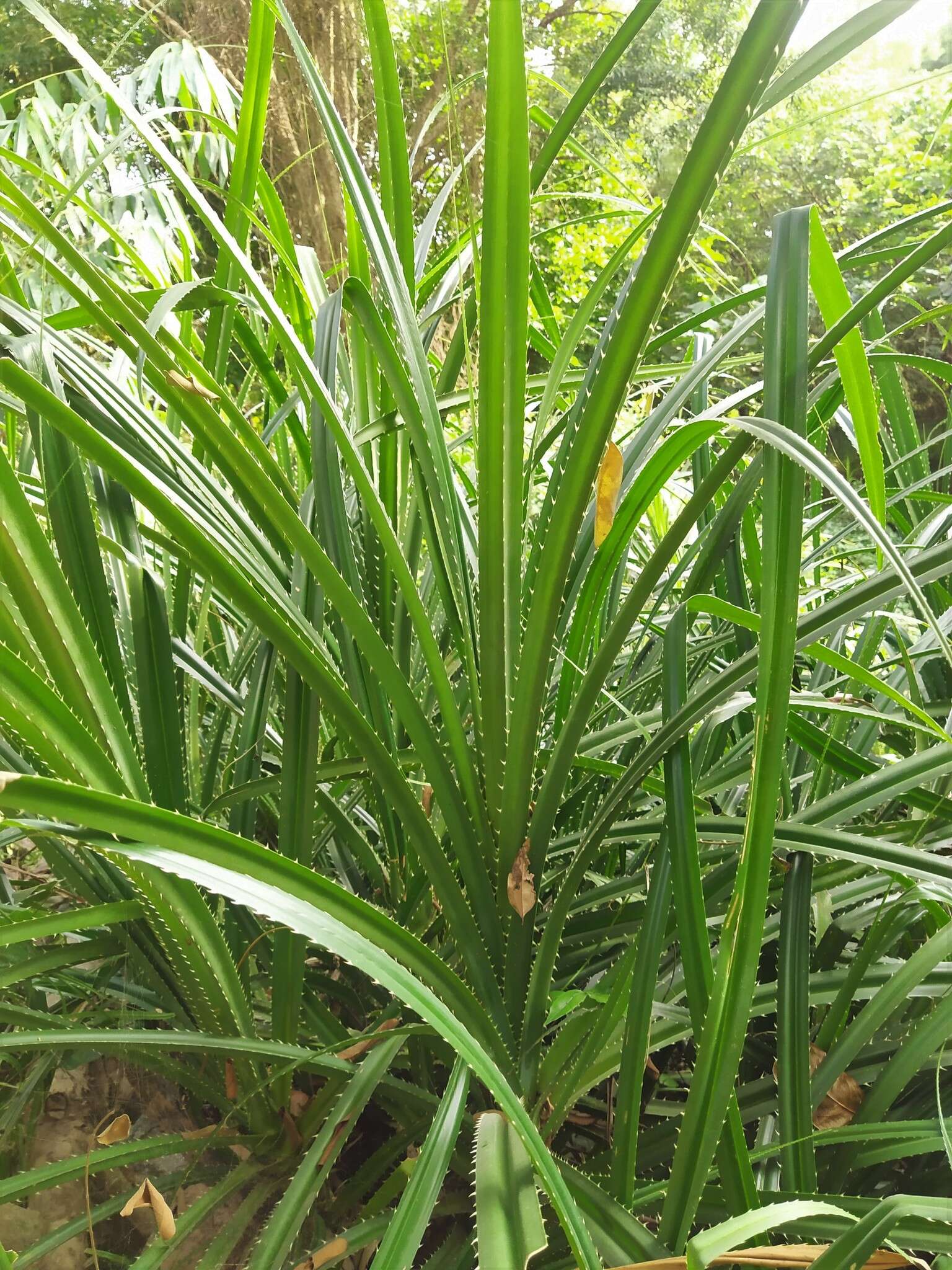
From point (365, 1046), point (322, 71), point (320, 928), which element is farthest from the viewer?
point (322, 71)

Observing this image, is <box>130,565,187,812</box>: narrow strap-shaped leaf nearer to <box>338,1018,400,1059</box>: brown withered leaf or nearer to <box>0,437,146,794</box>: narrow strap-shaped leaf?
<box>0,437,146,794</box>: narrow strap-shaped leaf

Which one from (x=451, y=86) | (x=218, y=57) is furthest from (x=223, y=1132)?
(x=218, y=57)

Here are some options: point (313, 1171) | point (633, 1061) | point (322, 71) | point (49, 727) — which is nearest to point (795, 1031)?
point (633, 1061)

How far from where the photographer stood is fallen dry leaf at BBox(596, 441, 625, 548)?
319 mm

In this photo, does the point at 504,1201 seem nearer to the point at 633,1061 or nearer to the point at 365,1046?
the point at 633,1061

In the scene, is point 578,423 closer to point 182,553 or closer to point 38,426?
point 182,553

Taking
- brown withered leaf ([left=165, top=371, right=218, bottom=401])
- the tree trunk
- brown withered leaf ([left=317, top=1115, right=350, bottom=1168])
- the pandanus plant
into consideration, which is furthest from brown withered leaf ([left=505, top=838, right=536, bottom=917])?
the tree trunk

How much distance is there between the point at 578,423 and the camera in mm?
299

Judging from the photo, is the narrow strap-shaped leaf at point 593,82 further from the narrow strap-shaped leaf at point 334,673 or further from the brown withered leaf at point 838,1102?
the brown withered leaf at point 838,1102

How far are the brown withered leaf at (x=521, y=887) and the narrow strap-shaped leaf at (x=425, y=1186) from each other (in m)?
0.06

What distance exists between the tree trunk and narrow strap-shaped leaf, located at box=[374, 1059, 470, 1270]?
7.44 feet

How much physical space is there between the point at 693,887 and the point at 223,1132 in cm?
27

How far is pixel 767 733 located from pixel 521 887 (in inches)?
5.7

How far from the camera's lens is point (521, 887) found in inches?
A: 13.8
